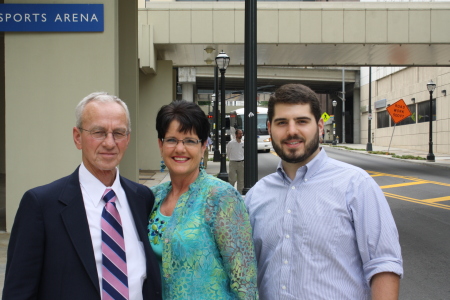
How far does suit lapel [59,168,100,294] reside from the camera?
2.12m

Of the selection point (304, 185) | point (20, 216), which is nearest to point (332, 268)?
point (304, 185)

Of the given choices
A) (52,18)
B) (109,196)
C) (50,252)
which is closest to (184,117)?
(109,196)

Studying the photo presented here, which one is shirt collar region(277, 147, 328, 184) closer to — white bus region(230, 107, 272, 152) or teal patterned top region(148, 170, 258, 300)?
teal patterned top region(148, 170, 258, 300)

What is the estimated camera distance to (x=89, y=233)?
217 cm

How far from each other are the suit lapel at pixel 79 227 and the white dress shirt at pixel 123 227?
4cm

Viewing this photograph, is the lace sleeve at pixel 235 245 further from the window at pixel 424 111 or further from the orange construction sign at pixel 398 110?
the window at pixel 424 111

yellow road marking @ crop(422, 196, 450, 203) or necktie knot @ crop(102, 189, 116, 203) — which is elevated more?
necktie knot @ crop(102, 189, 116, 203)

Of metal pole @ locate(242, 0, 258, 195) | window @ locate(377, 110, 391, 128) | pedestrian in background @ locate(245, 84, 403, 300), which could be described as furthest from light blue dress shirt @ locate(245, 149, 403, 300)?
window @ locate(377, 110, 391, 128)

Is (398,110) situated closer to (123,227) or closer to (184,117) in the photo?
(184,117)

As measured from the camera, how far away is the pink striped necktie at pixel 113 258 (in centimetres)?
215

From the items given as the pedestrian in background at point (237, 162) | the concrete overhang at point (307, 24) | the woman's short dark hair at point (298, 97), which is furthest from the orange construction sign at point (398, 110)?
the woman's short dark hair at point (298, 97)

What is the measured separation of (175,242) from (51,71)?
6.65m

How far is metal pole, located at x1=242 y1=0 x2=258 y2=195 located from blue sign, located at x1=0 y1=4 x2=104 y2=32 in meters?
2.72

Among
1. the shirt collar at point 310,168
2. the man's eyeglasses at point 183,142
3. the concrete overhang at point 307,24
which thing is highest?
the concrete overhang at point 307,24
